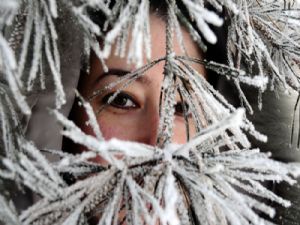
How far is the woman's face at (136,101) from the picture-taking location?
1276 mm

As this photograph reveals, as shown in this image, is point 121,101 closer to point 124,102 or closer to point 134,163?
point 124,102

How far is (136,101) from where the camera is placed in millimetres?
1317

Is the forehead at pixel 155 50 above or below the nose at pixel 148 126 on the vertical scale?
above

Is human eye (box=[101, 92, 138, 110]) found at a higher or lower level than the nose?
higher

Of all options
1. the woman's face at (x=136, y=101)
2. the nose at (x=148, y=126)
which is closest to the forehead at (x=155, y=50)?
the woman's face at (x=136, y=101)

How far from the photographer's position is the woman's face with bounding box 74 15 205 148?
1276mm

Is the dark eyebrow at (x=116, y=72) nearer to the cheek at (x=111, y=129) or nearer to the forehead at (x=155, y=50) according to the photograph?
the forehead at (x=155, y=50)

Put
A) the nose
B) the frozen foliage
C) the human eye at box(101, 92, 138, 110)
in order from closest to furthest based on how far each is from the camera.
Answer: the frozen foliage
the nose
the human eye at box(101, 92, 138, 110)

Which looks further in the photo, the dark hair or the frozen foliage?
the dark hair

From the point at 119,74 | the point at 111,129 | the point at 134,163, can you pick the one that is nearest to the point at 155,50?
the point at 119,74

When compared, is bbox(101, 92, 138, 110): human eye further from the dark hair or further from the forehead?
the dark hair

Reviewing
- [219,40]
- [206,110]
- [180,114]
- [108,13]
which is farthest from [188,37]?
[108,13]

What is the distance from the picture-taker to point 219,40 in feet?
4.88

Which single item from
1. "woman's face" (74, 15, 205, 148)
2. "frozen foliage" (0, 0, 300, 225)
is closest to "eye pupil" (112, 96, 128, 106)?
"woman's face" (74, 15, 205, 148)
